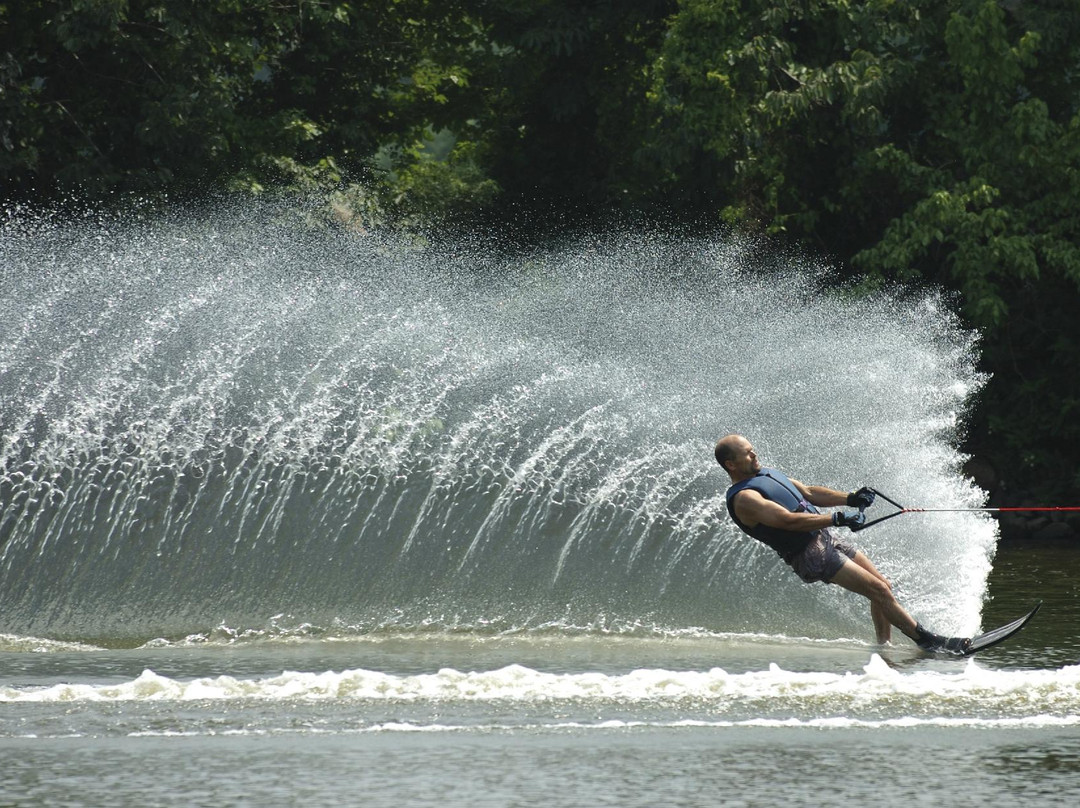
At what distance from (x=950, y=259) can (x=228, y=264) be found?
826cm

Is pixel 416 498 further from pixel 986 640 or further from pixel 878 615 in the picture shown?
pixel 986 640

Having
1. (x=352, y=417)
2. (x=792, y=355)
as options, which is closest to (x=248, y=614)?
(x=352, y=417)

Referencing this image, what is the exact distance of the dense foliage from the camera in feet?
65.3

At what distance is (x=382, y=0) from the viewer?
1045 inches

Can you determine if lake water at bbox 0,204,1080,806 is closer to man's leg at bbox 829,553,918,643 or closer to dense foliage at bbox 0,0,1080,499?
man's leg at bbox 829,553,918,643

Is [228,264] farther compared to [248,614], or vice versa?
[228,264]

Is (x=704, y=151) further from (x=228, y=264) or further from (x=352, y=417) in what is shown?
(x=352, y=417)

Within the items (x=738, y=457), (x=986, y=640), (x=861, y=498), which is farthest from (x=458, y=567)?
(x=986, y=640)

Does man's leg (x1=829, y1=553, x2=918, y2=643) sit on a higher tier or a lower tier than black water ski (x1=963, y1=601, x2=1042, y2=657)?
higher

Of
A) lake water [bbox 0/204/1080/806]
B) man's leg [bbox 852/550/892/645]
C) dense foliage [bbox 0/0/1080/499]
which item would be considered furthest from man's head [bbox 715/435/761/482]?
dense foliage [bbox 0/0/1080/499]

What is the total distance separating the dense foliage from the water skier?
1114 cm

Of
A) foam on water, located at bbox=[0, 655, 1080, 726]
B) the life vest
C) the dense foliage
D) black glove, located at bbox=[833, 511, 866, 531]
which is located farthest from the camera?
the dense foliage

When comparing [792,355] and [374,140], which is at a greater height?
[374,140]

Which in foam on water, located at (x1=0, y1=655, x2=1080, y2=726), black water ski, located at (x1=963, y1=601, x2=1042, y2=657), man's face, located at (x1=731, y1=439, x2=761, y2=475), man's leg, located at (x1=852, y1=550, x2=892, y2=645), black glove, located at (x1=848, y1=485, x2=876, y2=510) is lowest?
foam on water, located at (x1=0, y1=655, x2=1080, y2=726)
